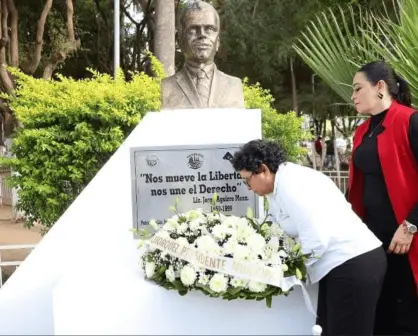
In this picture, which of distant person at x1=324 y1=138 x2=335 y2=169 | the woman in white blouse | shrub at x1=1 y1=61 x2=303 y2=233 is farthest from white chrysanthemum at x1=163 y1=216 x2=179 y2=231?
distant person at x1=324 y1=138 x2=335 y2=169

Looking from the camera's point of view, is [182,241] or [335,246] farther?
[182,241]

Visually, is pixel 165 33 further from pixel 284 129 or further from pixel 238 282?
pixel 238 282

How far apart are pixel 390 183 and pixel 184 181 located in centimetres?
143

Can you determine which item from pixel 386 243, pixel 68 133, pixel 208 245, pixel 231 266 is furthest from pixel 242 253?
pixel 68 133

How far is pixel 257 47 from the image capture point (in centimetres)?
1769

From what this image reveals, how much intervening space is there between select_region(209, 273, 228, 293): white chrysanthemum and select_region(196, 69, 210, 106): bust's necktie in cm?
177

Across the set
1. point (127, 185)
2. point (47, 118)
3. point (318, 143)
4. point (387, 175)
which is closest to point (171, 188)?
point (127, 185)

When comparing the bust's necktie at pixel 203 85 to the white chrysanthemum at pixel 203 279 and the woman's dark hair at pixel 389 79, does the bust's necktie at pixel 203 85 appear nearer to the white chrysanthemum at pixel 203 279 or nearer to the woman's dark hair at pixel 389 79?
the woman's dark hair at pixel 389 79

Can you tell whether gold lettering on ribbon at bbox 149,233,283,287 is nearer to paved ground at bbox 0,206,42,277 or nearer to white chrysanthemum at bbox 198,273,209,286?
white chrysanthemum at bbox 198,273,209,286

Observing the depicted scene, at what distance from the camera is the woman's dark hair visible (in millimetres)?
Result: 2885

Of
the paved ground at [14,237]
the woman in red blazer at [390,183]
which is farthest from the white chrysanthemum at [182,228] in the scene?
the paved ground at [14,237]

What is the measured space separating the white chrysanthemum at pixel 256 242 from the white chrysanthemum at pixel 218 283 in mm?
217

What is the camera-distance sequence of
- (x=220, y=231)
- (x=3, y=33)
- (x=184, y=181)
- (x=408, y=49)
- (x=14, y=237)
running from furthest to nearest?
(x=3, y=33), (x=14, y=237), (x=184, y=181), (x=408, y=49), (x=220, y=231)

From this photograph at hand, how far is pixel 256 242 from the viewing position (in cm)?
286
